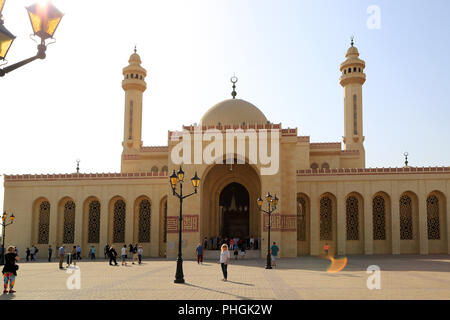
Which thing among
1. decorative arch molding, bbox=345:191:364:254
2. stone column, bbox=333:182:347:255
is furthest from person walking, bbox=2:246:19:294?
decorative arch molding, bbox=345:191:364:254

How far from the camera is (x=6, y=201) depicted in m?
30.8

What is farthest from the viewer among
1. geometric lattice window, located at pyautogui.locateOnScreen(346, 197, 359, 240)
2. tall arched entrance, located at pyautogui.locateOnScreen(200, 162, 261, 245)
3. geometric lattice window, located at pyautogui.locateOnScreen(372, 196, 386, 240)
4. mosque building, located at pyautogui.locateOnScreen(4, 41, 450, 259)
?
tall arched entrance, located at pyautogui.locateOnScreen(200, 162, 261, 245)

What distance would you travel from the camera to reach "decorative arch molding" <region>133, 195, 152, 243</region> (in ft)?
98.6

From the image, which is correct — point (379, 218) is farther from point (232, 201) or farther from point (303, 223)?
point (232, 201)

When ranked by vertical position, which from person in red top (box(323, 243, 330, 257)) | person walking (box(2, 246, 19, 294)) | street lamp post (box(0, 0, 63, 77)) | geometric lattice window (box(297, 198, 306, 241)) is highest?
street lamp post (box(0, 0, 63, 77))

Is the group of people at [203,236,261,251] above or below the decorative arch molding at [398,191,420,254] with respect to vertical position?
below

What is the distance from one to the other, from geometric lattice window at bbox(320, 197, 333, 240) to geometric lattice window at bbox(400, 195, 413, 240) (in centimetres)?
439

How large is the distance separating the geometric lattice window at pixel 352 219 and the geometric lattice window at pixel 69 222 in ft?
59.2

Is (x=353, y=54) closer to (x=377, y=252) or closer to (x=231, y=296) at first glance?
(x=377, y=252)

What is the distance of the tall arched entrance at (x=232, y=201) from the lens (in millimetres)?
30828

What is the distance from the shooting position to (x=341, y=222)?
94.4 ft

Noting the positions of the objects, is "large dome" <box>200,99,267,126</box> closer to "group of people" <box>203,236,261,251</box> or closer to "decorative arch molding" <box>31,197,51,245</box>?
"group of people" <box>203,236,261,251</box>

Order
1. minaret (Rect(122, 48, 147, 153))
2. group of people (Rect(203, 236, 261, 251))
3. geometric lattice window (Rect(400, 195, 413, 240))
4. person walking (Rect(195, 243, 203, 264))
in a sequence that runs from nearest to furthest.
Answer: person walking (Rect(195, 243, 203, 264)) → group of people (Rect(203, 236, 261, 251)) → geometric lattice window (Rect(400, 195, 413, 240)) → minaret (Rect(122, 48, 147, 153))
